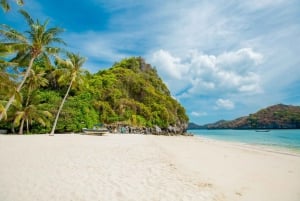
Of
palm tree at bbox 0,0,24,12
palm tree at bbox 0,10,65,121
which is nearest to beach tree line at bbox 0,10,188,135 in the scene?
palm tree at bbox 0,10,65,121

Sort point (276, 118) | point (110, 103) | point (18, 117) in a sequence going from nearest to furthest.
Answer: point (18, 117)
point (110, 103)
point (276, 118)

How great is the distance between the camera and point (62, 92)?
28.3 meters

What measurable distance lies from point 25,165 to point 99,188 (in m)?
3.25

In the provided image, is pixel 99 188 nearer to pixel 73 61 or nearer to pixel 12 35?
pixel 12 35

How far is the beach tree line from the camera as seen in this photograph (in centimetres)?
1407

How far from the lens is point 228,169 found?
7699 mm

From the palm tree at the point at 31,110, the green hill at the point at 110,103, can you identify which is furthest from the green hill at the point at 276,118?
the palm tree at the point at 31,110

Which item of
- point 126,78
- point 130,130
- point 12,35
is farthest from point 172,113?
point 12,35

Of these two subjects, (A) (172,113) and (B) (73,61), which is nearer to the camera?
(B) (73,61)

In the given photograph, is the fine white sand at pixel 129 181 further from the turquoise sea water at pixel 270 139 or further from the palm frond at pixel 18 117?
the palm frond at pixel 18 117

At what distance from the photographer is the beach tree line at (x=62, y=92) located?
14070mm

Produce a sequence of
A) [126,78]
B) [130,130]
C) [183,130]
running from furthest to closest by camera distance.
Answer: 1. [183,130]
2. [126,78]
3. [130,130]

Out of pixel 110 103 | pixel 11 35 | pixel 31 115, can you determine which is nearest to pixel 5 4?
pixel 11 35

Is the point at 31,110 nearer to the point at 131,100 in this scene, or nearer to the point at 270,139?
the point at 131,100
